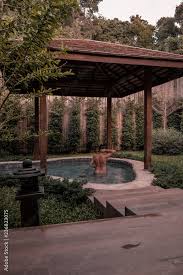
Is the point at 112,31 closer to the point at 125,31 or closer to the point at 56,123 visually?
the point at 125,31

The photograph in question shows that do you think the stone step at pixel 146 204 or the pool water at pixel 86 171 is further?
the pool water at pixel 86 171

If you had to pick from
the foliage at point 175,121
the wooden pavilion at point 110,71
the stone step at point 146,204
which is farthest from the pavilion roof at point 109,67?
the foliage at point 175,121

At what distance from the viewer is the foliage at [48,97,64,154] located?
15.0 metres

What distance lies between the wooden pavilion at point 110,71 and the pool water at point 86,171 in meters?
0.95

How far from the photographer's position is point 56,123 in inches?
593

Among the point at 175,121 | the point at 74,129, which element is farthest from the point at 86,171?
the point at 175,121

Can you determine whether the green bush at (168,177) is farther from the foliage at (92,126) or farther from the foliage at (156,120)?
the foliage at (156,120)

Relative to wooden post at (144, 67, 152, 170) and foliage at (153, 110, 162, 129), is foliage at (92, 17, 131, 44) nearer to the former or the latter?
foliage at (153, 110, 162, 129)

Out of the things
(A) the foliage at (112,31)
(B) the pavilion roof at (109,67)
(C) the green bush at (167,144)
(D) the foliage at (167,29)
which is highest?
(D) the foliage at (167,29)

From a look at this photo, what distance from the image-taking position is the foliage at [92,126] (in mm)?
15438

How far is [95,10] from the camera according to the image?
33500mm

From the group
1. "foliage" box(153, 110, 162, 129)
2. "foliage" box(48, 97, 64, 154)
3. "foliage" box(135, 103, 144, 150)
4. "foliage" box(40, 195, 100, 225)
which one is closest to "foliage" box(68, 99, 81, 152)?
"foliage" box(48, 97, 64, 154)

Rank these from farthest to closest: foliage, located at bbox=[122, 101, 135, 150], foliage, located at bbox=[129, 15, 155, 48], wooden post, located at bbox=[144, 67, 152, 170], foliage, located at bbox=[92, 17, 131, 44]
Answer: foliage, located at bbox=[129, 15, 155, 48]
foliage, located at bbox=[92, 17, 131, 44]
foliage, located at bbox=[122, 101, 135, 150]
wooden post, located at bbox=[144, 67, 152, 170]

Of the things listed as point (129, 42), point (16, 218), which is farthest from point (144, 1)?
point (16, 218)
